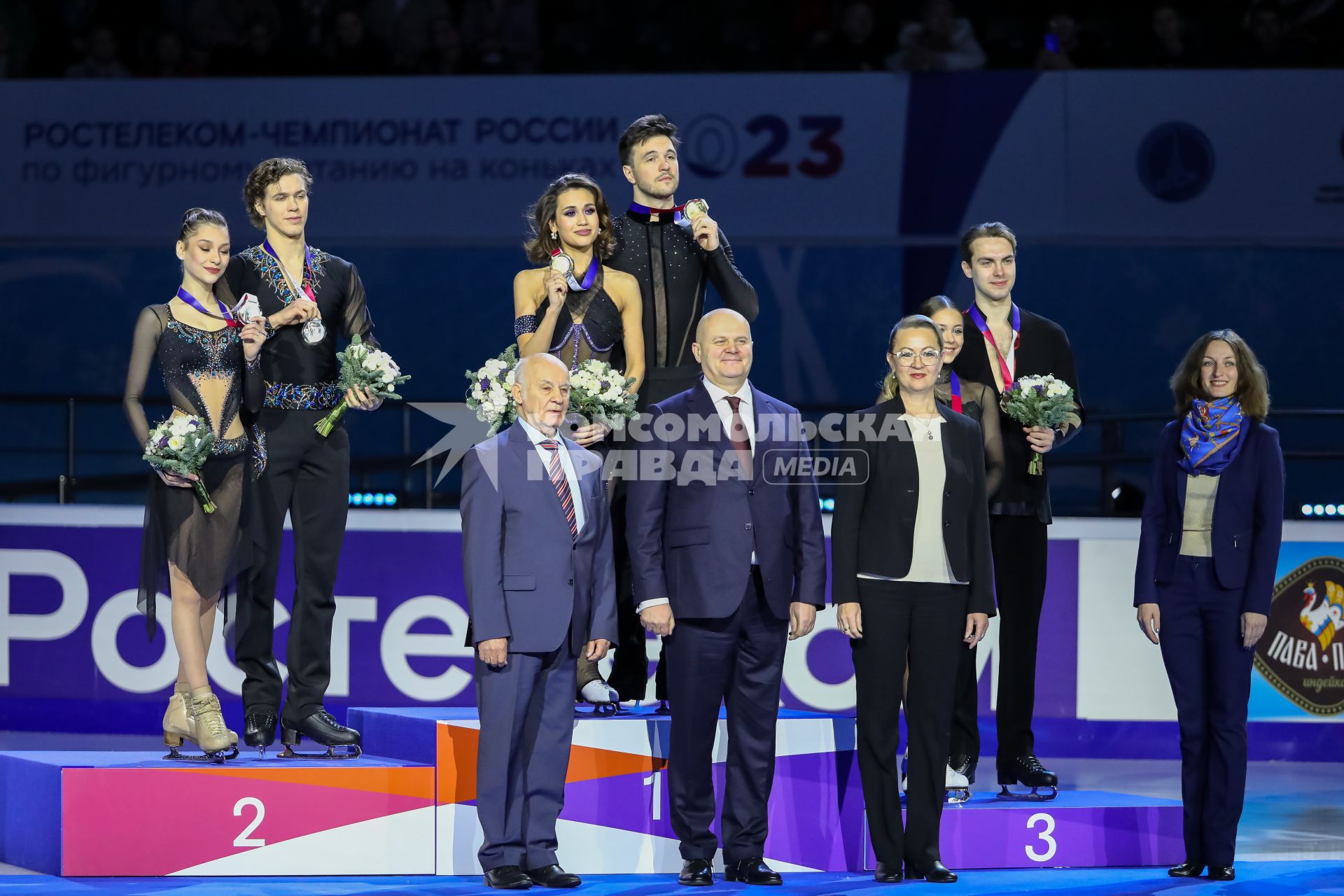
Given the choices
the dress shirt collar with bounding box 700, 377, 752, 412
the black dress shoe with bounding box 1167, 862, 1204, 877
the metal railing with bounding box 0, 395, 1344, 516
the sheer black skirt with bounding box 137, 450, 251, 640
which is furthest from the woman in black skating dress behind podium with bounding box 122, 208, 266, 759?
Result: the metal railing with bounding box 0, 395, 1344, 516

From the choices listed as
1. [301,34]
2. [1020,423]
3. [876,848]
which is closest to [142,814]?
[876,848]

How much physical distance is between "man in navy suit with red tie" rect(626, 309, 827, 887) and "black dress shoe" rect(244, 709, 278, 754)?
139 centimetres

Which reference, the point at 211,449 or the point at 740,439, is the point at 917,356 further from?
the point at 211,449

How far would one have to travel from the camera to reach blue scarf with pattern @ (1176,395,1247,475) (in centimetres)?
558

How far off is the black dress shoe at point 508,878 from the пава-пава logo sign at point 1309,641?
4.69 meters

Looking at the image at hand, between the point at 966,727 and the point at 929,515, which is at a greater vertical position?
the point at 929,515

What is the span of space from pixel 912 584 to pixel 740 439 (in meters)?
0.70

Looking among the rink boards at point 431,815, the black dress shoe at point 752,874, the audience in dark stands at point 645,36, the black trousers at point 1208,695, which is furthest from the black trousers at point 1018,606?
the audience in dark stands at point 645,36

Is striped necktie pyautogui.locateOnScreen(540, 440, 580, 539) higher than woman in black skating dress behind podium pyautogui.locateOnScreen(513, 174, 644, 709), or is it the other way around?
woman in black skating dress behind podium pyautogui.locateOnScreen(513, 174, 644, 709)

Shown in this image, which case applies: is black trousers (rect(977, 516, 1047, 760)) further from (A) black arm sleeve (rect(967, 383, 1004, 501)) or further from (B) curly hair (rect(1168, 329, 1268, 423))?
(B) curly hair (rect(1168, 329, 1268, 423))

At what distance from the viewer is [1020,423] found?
19.3ft

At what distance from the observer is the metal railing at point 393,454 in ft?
30.6

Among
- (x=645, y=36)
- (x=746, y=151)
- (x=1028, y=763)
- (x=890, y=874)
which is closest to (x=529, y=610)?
(x=890, y=874)

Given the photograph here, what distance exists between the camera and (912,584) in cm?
529
